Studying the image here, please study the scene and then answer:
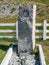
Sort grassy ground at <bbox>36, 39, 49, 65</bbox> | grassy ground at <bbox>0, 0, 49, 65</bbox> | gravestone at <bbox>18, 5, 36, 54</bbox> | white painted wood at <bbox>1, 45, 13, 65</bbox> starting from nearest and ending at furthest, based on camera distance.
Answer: white painted wood at <bbox>1, 45, 13, 65</bbox>
gravestone at <bbox>18, 5, 36, 54</bbox>
grassy ground at <bbox>36, 39, 49, 65</bbox>
grassy ground at <bbox>0, 0, 49, 65</bbox>

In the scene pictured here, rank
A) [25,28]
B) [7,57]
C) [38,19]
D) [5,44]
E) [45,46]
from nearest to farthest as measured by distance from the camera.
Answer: [7,57] < [25,28] < [45,46] < [5,44] < [38,19]

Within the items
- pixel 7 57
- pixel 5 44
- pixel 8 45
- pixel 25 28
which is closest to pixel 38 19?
pixel 5 44

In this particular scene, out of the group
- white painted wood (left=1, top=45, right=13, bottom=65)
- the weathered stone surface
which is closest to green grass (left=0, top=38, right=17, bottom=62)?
white painted wood (left=1, top=45, right=13, bottom=65)

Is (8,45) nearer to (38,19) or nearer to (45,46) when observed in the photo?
(45,46)

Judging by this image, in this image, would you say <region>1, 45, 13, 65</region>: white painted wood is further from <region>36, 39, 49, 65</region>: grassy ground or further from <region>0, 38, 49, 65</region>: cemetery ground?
<region>36, 39, 49, 65</region>: grassy ground

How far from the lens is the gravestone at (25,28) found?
12055mm

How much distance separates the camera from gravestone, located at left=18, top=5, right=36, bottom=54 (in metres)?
12.1

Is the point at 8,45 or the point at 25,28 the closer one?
the point at 25,28

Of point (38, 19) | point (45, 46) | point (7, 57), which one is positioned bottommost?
point (38, 19)

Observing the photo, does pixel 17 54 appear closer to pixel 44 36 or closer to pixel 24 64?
pixel 24 64

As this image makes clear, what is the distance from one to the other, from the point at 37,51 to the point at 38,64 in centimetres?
167

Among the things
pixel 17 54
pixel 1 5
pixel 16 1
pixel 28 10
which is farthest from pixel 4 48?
pixel 16 1

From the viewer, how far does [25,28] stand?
1223cm

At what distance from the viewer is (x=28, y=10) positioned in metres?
12.1
